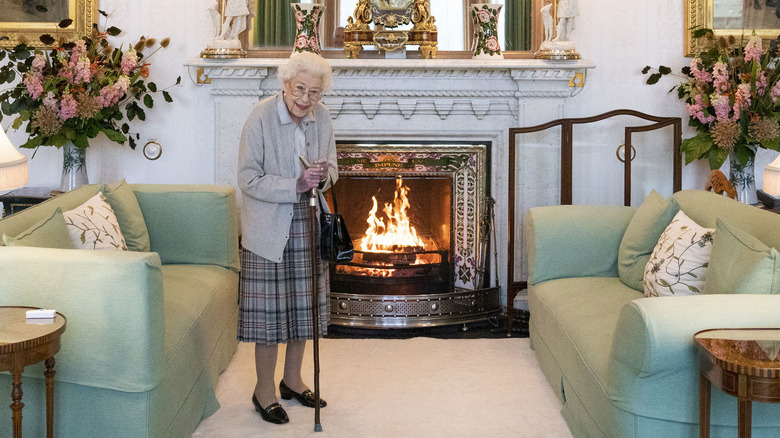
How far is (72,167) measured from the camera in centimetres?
471

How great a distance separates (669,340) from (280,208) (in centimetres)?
152

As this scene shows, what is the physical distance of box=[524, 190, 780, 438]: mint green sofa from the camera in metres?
2.39

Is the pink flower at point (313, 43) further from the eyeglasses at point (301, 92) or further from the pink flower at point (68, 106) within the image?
the eyeglasses at point (301, 92)

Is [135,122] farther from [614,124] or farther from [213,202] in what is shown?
[614,124]

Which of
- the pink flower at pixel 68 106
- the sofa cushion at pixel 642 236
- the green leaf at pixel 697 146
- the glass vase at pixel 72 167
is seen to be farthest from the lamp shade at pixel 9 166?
the green leaf at pixel 697 146

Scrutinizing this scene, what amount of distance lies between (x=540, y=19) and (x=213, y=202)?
7.37 feet

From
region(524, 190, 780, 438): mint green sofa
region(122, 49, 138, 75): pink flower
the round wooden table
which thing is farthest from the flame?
the round wooden table

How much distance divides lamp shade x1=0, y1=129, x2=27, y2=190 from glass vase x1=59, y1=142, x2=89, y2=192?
1.45m

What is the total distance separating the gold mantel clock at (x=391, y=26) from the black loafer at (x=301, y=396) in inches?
85.5

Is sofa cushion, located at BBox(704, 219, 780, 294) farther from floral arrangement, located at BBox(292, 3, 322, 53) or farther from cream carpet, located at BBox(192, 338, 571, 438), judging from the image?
floral arrangement, located at BBox(292, 3, 322, 53)

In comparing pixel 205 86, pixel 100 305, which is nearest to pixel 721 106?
pixel 205 86

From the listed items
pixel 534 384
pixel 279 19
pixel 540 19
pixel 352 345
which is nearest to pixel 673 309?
pixel 534 384

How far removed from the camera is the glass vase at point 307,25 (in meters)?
4.88

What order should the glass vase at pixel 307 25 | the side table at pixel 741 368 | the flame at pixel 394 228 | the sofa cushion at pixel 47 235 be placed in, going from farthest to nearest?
1. the flame at pixel 394 228
2. the glass vase at pixel 307 25
3. the sofa cushion at pixel 47 235
4. the side table at pixel 741 368
